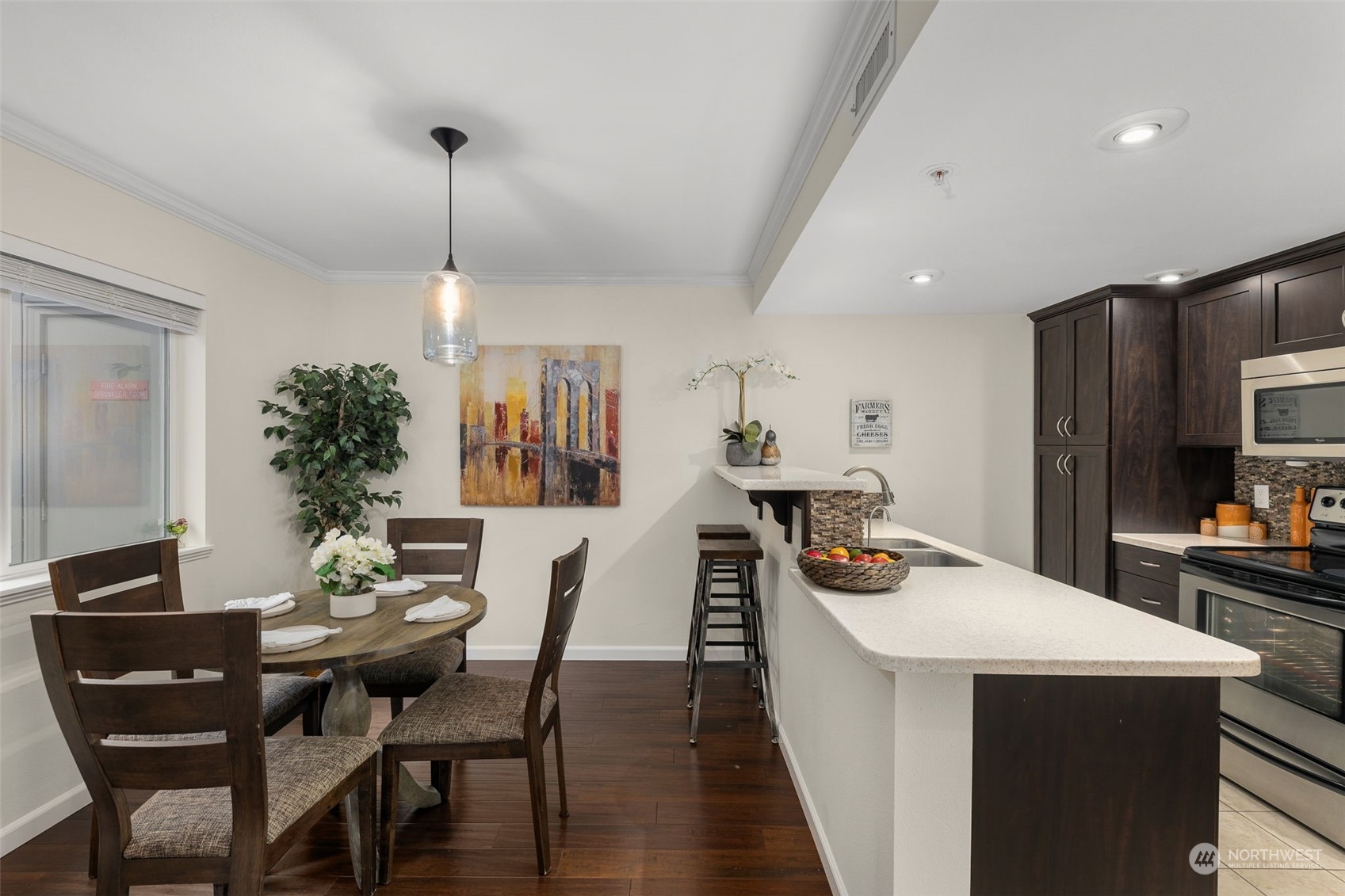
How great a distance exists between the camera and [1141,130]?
156cm

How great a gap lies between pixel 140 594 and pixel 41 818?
89 centimetres

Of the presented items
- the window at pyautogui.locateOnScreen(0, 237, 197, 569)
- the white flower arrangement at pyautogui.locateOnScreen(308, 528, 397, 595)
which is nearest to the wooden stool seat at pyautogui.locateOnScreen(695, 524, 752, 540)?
the white flower arrangement at pyautogui.locateOnScreen(308, 528, 397, 595)

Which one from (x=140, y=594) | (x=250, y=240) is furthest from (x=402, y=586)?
(x=250, y=240)

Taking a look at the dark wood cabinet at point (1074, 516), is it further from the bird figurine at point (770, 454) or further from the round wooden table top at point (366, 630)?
the round wooden table top at point (366, 630)

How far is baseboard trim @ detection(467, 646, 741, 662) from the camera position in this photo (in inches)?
152

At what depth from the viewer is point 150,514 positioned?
2826 millimetres

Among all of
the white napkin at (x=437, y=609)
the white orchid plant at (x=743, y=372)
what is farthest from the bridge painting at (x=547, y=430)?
the white napkin at (x=437, y=609)

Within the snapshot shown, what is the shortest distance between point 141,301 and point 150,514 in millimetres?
957

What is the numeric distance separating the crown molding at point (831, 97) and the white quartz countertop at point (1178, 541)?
2.31m

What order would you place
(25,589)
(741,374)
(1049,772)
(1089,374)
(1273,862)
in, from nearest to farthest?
1. (1049,772)
2. (1273,862)
3. (25,589)
4. (1089,374)
5. (741,374)

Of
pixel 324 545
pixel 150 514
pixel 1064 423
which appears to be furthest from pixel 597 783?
pixel 1064 423

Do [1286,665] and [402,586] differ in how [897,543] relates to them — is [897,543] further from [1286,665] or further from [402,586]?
[402,586]

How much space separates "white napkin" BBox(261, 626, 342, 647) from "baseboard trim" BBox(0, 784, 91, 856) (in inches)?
50.6

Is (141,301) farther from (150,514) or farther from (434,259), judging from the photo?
(434,259)
